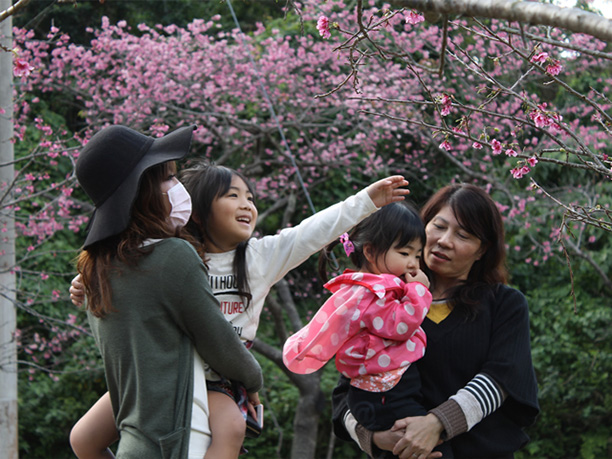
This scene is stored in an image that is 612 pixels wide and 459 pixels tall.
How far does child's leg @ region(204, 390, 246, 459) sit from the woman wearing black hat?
0.12ft

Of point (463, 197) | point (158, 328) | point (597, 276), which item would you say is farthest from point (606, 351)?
point (158, 328)

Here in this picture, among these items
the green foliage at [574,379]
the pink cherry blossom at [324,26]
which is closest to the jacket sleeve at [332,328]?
the pink cherry blossom at [324,26]

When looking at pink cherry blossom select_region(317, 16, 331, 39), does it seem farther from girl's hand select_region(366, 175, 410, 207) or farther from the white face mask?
the white face mask

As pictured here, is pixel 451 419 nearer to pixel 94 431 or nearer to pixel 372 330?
pixel 372 330

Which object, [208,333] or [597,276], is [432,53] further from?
[208,333]

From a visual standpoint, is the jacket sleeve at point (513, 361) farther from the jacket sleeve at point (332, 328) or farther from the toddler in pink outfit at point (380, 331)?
the jacket sleeve at point (332, 328)

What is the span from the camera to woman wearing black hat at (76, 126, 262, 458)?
5.41 feet

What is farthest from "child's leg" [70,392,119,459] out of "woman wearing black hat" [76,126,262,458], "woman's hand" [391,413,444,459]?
"woman's hand" [391,413,444,459]

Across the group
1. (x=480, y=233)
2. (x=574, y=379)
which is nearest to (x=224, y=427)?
(x=480, y=233)

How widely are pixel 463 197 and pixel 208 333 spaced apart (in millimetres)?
920

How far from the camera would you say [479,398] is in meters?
1.92

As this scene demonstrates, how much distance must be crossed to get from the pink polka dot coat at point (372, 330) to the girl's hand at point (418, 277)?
4 centimetres

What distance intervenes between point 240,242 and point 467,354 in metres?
0.72

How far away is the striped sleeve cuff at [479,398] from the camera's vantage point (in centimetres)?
191
